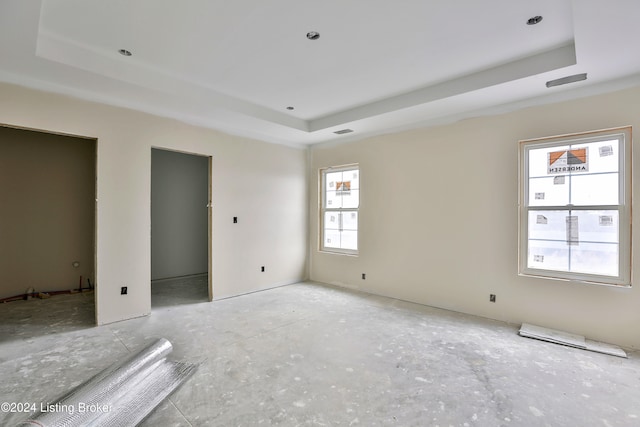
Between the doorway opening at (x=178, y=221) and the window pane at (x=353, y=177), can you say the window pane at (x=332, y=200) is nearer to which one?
the window pane at (x=353, y=177)

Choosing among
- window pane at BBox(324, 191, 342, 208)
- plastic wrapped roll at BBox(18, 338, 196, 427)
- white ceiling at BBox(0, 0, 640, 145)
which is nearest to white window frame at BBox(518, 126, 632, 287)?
white ceiling at BBox(0, 0, 640, 145)

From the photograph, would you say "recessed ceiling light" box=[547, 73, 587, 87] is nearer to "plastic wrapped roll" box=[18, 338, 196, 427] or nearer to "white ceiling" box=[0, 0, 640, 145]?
"white ceiling" box=[0, 0, 640, 145]

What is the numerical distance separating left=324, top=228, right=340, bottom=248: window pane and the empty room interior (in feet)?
0.17

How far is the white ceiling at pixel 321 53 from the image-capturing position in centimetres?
221

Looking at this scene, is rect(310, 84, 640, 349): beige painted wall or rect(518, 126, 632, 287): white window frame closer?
rect(518, 126, 632, 287): white window frame

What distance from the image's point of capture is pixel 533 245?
3537 mm

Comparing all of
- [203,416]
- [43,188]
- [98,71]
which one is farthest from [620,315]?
[43,188]

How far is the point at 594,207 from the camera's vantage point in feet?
10.3

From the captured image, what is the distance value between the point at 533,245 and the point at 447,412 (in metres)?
2.43

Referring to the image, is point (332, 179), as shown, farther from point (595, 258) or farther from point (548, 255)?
point (595, 258)

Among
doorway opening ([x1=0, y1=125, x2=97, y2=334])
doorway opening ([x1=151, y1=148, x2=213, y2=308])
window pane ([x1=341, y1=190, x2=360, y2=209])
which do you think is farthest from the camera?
doorway opening ([x1=151, y1=148, x2=213, y2=308])

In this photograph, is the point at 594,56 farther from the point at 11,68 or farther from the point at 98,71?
the point at 11,68

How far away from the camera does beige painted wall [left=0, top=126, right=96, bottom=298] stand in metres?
4.50

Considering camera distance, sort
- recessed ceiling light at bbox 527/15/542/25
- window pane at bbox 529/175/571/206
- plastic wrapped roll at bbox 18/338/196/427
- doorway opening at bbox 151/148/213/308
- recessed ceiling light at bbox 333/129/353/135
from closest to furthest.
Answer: plastic wrapped roll at bbox 18/338/196/427, recessed ceiling light at bbox 527/15/542/25, window pane at bbox 529/175/571/206, recessed ceiling light at bbox 333/129/353/135, doorway opening at bbox 151/148/213/308
